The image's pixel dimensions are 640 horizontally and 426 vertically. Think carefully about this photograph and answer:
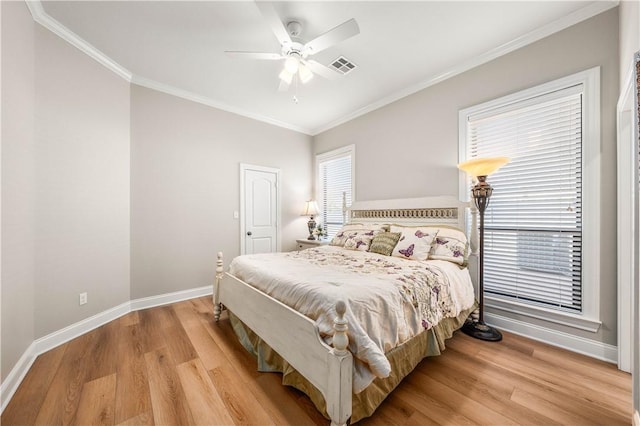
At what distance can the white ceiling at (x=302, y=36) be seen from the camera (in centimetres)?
203

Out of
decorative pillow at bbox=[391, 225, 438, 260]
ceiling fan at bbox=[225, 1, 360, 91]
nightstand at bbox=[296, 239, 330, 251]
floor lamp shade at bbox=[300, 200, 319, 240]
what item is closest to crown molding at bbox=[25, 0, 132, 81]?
ceiling fan at bbox=[225, 1, 360, 91]

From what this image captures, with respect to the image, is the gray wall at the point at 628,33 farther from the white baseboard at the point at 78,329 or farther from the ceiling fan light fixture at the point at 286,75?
the white baseboard at the point at 78,329

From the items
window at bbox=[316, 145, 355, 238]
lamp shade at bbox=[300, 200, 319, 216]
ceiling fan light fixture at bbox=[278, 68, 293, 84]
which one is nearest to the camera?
ceiling fan light fixture at bbox=[278, 68, 293, 84]

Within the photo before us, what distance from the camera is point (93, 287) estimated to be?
2562mm

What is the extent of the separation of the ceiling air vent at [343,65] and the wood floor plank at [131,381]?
340cm

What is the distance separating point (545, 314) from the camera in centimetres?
224

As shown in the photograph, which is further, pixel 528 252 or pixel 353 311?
pixel 528 252

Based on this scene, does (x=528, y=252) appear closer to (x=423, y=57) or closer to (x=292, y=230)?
(x=423, y=57)

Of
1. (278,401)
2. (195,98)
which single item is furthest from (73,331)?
(195,98)

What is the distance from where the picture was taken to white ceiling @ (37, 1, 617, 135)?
2.03 metres

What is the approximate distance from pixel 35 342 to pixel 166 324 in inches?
37.5

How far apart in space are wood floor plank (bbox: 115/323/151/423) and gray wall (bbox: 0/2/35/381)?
2.07 ft

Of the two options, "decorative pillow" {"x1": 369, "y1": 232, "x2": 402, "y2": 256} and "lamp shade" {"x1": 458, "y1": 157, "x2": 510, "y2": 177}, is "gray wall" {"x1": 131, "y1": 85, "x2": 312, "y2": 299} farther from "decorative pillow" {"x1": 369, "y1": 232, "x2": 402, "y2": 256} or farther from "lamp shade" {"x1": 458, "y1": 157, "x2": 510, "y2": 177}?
"lamp shade" {"x1": 458, "y1": 157, "x2": 510, "y2": 177}

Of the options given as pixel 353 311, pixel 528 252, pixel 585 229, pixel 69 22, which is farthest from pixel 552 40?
pixel 69 22
